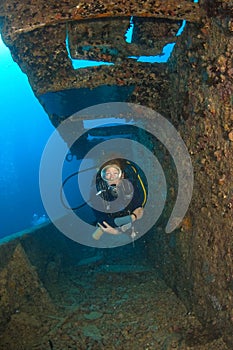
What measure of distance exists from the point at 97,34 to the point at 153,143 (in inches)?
75.9

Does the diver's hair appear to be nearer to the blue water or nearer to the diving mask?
the diving mask

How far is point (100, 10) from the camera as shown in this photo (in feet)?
11.2

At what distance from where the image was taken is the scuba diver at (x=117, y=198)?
15.6 ft

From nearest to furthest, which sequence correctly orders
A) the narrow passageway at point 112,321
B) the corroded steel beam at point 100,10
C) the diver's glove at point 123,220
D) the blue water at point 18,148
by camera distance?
the corroded steel beam at point 100,10 → the narrow passageway at point 112,321 → the diver's glove at point 123,220 → the blue water at point 18,148

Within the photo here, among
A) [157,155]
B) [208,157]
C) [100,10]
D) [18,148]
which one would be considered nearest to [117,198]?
[157,155]

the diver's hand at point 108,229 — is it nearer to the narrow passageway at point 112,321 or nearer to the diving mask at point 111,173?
the diving mask at point 111,173

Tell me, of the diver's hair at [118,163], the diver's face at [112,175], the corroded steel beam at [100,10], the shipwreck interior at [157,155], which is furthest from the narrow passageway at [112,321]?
the corroded steel beam at [100,10]

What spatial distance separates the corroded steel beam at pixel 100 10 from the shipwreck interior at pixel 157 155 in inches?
0.4

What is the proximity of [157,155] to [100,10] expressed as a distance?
2.45m

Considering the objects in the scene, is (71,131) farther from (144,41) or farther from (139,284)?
(139,284)

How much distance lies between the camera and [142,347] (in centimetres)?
394

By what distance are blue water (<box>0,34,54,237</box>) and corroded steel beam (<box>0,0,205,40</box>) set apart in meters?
16.5

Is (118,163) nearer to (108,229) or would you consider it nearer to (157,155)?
(157,155)

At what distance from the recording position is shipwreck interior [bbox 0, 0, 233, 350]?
3334mm
